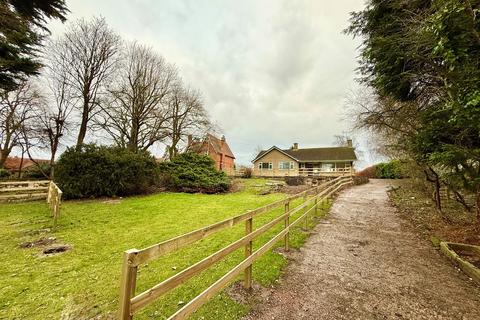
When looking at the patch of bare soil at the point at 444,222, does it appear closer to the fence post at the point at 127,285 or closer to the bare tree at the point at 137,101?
the fence post at the point at 127,285

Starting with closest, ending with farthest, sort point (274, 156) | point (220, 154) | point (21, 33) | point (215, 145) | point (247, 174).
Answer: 1. point (21, 33)
2. point (247, 174)
3. point (215, 145)
4. point (220, 154)
5. point (274, 156)

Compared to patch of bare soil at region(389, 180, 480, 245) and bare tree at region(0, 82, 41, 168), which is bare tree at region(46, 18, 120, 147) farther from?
patch of bare soil at region(389, 180, 480, 245)

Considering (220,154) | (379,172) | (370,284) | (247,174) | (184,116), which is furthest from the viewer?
(220,154)

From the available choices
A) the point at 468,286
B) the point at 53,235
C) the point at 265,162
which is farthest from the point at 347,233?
the point at 265,162

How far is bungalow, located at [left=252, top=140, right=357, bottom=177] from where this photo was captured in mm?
33938

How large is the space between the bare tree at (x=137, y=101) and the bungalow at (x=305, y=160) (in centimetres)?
1831

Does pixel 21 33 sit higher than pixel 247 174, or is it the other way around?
pixel 21 33

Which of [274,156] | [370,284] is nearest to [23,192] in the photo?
[370,284]

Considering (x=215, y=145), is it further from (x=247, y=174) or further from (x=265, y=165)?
(x=265, y=165)

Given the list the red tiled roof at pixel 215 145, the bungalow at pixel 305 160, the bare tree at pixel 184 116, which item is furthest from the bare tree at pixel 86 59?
the bungalow at pixel 305 160

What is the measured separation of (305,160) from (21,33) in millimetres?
33735

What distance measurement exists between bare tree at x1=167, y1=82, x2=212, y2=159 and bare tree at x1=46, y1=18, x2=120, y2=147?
17.8ft

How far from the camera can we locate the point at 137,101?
17.5 m

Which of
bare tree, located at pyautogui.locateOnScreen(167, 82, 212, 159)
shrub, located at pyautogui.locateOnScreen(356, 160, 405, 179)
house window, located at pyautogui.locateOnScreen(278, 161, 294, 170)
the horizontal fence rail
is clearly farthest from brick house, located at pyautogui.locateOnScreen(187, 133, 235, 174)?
shrub, located at pyautogui.locateOnScreen(356, 160, 405, 179)
